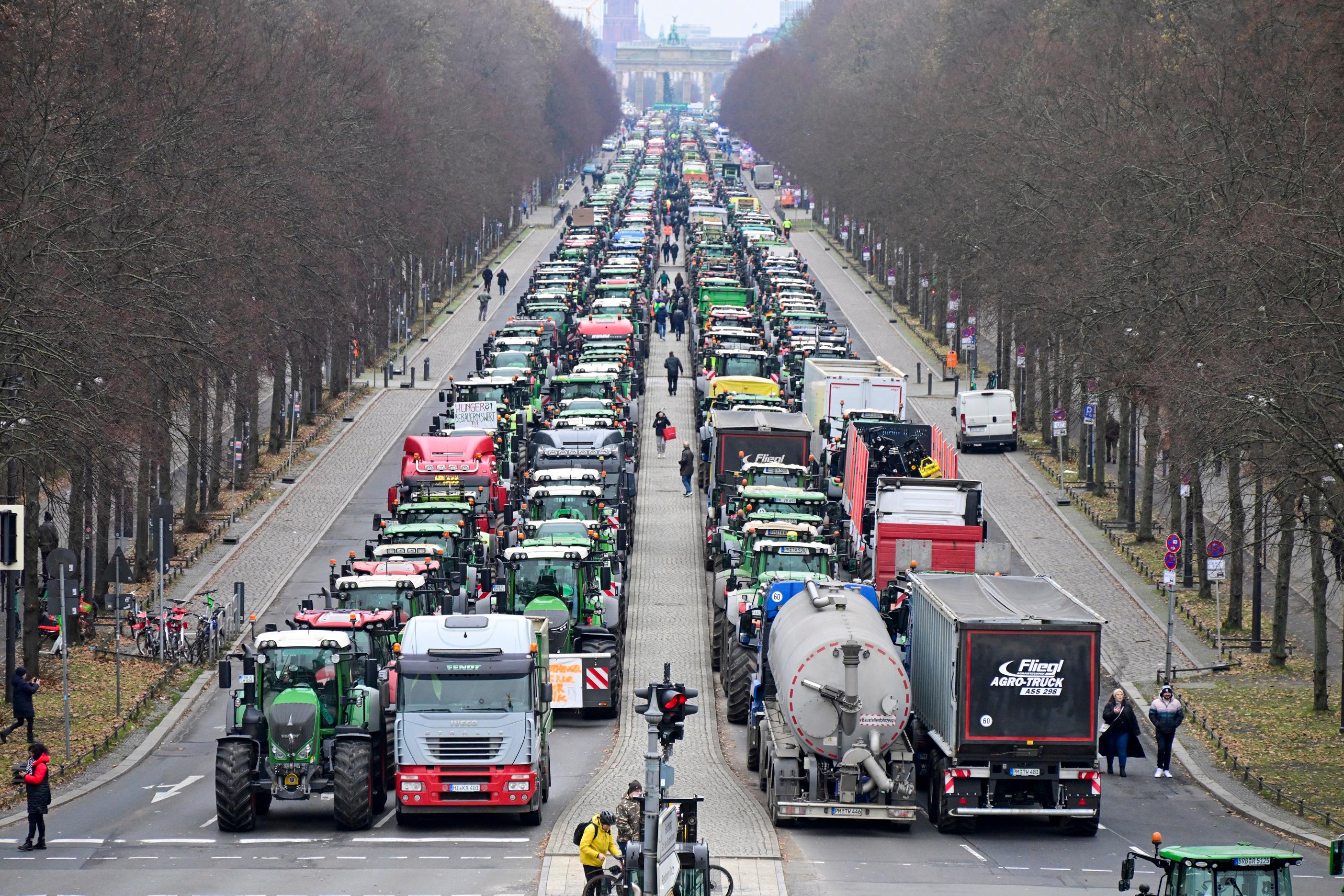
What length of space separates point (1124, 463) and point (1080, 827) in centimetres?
2867

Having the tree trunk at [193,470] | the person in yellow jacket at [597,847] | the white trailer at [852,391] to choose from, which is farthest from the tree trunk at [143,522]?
the person in yellow jacket at [597,847]

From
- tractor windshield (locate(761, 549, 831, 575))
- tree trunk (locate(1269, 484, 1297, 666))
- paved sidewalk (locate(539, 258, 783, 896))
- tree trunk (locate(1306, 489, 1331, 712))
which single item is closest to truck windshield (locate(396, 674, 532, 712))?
paved sidewalk (locate(539, 258, 783, 896))

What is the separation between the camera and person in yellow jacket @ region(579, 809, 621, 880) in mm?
22969

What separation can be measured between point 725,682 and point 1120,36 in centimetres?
3804

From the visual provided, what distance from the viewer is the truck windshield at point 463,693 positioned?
2741 centimetres

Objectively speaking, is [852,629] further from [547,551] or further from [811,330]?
[811,330]

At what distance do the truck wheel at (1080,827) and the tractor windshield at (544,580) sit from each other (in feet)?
33.4

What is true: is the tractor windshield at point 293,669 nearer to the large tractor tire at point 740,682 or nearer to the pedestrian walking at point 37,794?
the pedestrian walking at point 37,794

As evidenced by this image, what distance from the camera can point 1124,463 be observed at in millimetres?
55781

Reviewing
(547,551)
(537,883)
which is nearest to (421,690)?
(537,883)

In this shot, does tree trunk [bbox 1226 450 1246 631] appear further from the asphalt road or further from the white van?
the white van

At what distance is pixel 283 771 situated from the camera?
27.4 m

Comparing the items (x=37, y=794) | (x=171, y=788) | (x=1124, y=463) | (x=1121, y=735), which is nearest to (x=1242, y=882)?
(x=1121, y=735)

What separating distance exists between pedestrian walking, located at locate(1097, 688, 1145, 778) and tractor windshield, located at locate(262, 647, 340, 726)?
1180 centimetres
